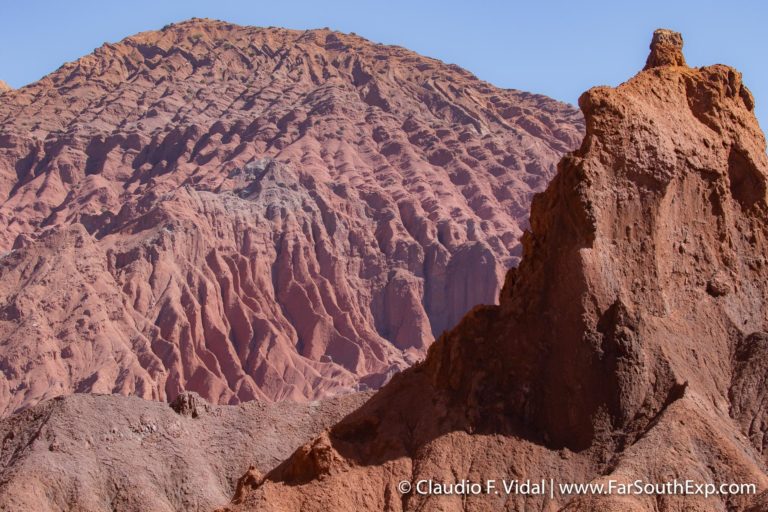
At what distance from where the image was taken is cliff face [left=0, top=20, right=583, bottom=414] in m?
104

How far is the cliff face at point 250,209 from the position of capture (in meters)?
104

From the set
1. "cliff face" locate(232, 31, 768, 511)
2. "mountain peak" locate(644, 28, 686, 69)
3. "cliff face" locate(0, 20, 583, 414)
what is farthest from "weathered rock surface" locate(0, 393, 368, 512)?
"cliff face" locate(0, 20, 583, 414)

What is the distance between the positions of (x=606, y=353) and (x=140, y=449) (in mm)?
23668

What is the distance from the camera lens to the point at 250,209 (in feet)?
412

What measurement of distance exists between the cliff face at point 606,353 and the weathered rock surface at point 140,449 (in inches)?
533

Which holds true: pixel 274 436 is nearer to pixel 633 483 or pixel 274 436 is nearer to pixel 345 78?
pixel 633 483

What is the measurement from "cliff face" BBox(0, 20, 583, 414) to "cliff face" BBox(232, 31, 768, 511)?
52723mm

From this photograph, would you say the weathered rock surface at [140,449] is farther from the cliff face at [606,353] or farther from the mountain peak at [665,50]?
the mountain peak at [665,50]

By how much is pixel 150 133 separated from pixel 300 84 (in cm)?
2087

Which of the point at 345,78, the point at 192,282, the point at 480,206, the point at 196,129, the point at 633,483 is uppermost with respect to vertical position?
the point at 345,78

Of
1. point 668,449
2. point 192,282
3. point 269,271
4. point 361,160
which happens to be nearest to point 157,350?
point 192,282

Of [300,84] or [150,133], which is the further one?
[300,84]

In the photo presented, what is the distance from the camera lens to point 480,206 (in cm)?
14225

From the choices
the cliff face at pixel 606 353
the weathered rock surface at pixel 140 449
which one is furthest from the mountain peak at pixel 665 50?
the weathered rock surface at pixel 140 449
